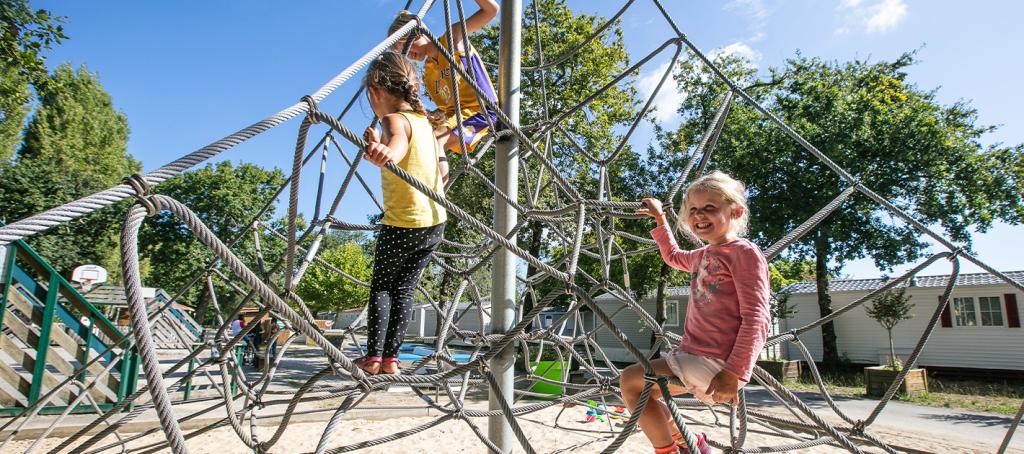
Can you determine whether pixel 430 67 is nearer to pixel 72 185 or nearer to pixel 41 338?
pixel 41 338

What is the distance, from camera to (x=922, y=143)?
10.3 meters

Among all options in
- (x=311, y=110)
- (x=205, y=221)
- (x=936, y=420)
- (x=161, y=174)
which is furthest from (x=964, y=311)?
(x=205, y=221)

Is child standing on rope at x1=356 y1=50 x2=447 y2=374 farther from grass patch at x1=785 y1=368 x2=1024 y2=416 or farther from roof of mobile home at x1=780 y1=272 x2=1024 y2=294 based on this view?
roof of mobile home at x1=780 y1=272 x2=1024 y2=294

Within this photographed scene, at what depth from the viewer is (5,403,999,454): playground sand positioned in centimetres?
414

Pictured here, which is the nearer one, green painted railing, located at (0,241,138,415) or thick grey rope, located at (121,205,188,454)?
thick grey rope, located at (121,205,188,454)

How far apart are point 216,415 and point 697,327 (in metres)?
4.68

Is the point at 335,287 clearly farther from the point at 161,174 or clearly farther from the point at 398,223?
the point at 161,174

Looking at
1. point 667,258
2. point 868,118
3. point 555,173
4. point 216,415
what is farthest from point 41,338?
point 868,118

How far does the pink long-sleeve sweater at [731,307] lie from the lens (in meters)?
1.35

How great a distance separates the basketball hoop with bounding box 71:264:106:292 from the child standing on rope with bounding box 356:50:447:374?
48.6ft

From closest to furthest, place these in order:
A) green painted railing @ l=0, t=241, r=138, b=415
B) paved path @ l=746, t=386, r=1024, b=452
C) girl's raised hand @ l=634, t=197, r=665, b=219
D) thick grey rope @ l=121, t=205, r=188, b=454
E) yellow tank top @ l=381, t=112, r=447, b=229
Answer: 1. thick grey rope @ l=121, t=205, r=188, b=454
2. yellow tank top @ l=381, t=112, r=447, b=229
3. girl's raised hand @ l=634, t=197, r=665, b=219
4. green painted railing @ l=0, t=241, r=138, b=415
5. paved path @ l=746, t=386, r=1024, b=452

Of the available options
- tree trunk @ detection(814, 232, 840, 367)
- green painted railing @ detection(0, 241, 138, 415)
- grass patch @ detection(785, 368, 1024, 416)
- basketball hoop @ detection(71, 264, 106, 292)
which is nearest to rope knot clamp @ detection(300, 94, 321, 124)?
green painted railing @ detection(0, 241, 138, 415)

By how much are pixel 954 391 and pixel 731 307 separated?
1172cm

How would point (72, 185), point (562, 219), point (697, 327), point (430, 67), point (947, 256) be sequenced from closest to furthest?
point (697, 327), point (947, 256), point (430, 67), point (562, 219), point (72, 185)
